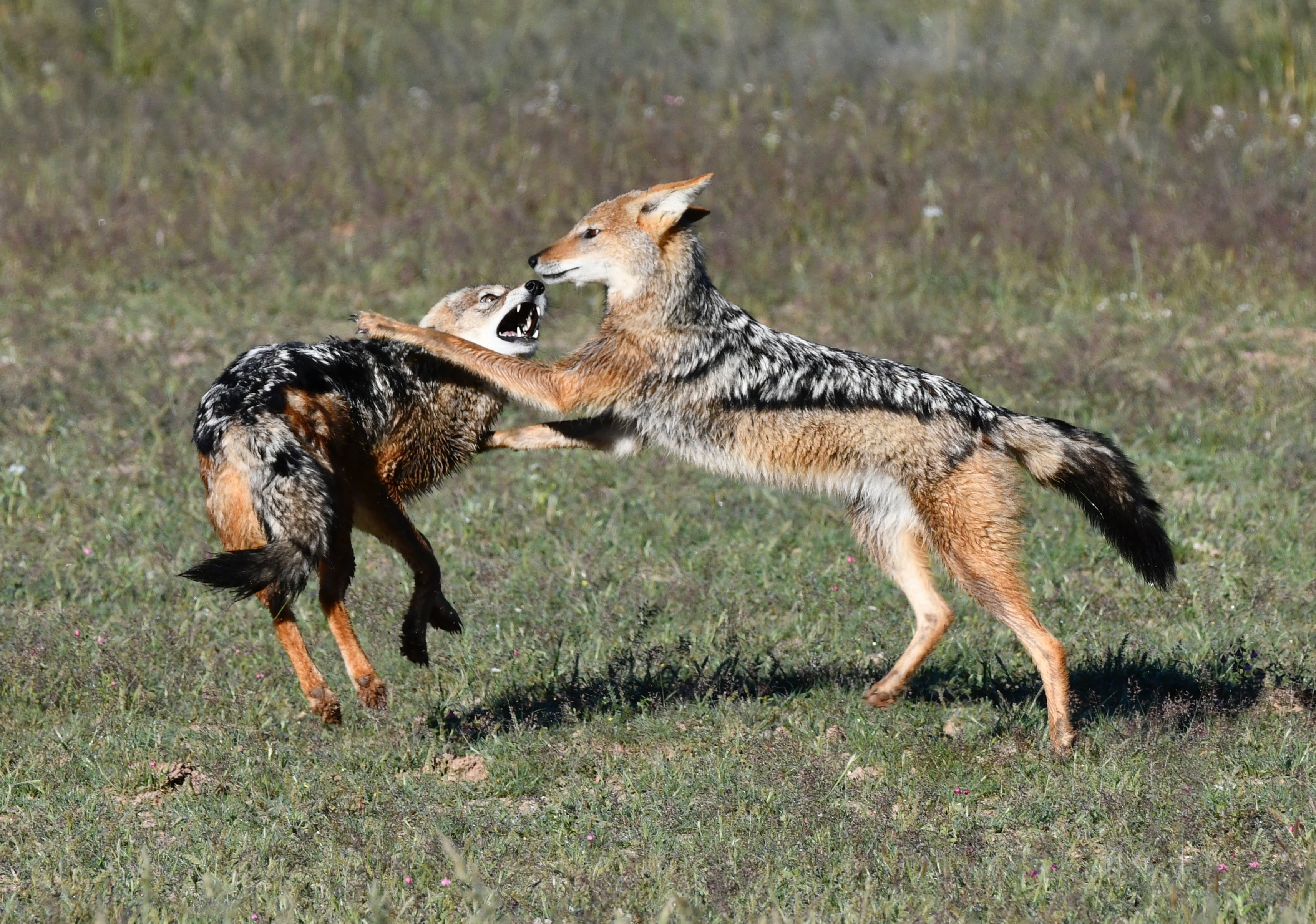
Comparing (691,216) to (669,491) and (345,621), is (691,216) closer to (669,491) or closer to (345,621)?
(345,621)

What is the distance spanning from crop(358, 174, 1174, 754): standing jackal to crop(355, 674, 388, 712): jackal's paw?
→ 119 cm

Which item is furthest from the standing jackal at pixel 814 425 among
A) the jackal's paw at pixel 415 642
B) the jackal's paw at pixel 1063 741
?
the jackal's paw at pixel 415 642

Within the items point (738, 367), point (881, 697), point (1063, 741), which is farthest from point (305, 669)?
point (1063, 741)

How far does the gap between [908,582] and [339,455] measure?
2435 mm

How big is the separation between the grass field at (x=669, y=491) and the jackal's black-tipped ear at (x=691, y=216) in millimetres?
1858

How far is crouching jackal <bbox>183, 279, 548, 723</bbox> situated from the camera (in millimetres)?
5160

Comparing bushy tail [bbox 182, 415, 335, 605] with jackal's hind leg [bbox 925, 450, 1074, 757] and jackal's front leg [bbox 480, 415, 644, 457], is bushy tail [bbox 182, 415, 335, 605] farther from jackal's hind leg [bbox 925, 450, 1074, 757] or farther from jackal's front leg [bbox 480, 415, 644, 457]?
jackal's hind leg [bbox 925, 450, 1074, 757]

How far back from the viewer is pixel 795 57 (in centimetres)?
1518

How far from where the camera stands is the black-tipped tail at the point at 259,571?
4.70 meters

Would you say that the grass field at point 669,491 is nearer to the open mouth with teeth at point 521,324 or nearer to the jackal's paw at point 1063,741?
the jackal's paw at point 1063,741

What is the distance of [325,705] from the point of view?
544cm

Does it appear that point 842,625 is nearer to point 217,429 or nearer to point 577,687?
point 577,687

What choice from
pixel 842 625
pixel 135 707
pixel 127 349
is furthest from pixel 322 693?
pixel 127 349

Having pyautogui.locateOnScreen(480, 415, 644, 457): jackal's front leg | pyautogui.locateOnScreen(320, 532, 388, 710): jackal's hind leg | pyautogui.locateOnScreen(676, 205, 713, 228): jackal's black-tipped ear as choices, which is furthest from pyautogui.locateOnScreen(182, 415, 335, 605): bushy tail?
pyautogui.locateOnScreen(676, 205, 713, 228): jackal's black-tipped ear
